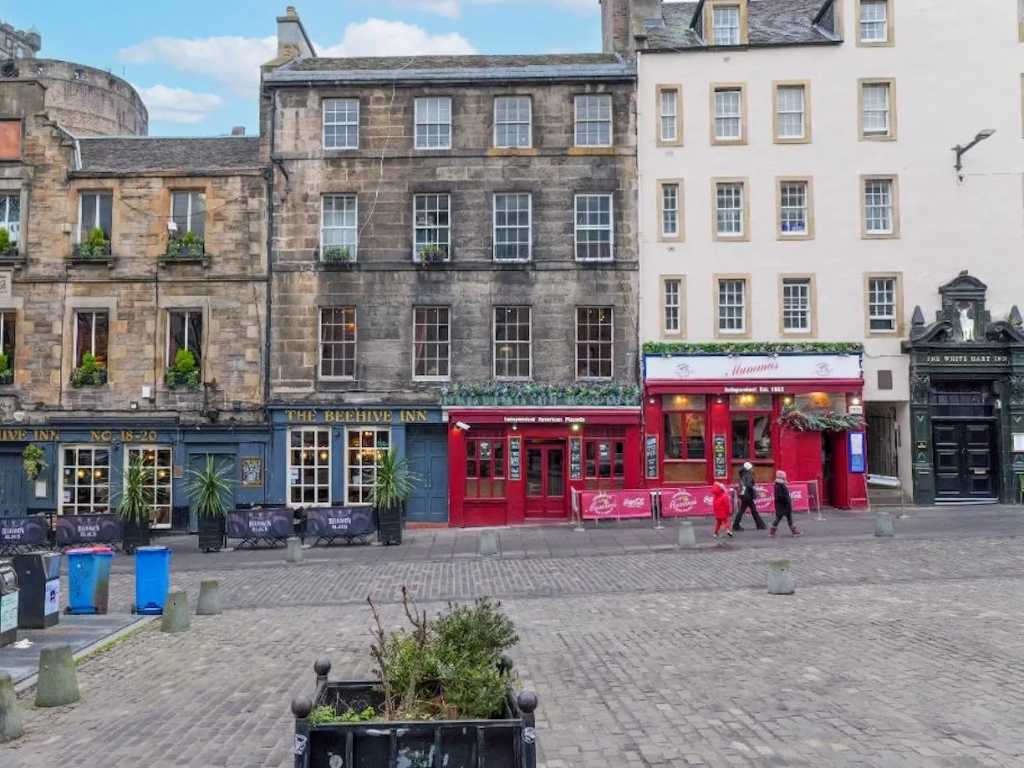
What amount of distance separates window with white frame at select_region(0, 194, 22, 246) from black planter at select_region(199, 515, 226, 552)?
11.3m

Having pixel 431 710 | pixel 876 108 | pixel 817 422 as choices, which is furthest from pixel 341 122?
pixel 431 710

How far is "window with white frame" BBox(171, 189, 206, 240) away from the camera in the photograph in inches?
978

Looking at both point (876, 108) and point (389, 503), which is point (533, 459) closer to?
point (389, 503)

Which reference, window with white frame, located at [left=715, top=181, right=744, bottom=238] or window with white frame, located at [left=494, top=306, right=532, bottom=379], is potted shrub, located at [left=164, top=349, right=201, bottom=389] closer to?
window with white frame, located at [left=494, top=306, right=532, bottom=379]

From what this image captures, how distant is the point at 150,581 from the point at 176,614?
161 cm

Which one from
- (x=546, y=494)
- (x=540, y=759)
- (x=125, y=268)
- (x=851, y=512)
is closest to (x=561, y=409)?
(x=546, y=494)

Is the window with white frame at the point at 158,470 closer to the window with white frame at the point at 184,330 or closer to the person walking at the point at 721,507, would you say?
the window with white frame at the point at 184,330

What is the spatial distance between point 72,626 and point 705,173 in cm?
2003

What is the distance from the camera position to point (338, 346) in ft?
81.1

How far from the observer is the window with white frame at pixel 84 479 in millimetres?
24219

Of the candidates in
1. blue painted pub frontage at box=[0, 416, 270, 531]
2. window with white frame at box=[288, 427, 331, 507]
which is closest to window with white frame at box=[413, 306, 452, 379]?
window with white frame at box=[288, 427, 331, 507]

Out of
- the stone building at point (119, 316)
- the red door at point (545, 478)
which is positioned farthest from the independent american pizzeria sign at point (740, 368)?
the stone building at point (119, 316)

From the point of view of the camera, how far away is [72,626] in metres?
12.1

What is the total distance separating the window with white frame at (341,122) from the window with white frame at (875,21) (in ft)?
49.4
